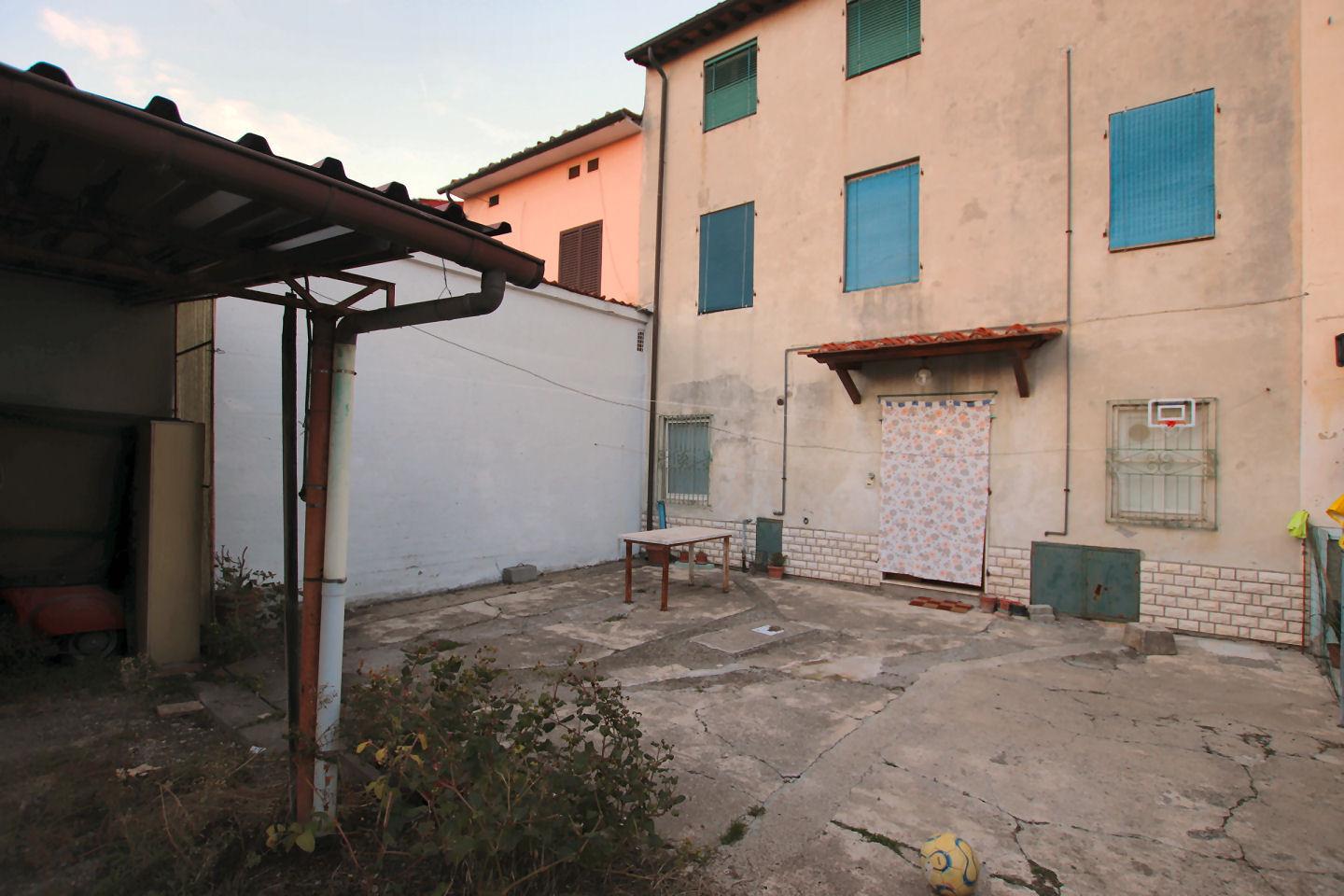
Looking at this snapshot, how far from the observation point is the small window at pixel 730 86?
10.1 metres

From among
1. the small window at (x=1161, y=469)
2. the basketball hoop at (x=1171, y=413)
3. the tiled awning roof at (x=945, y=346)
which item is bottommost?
the small window at (x=1161, y=469)

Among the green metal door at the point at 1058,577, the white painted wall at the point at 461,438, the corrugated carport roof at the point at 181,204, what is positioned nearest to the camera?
the corrugated carport roof at the point at 181,204

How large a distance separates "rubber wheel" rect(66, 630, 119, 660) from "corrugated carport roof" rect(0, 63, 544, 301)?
273 centimetres

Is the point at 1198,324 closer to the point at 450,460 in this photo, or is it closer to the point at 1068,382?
the point at 1068,382

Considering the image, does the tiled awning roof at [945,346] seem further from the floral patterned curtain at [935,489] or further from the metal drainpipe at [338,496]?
the metal drainpipe at [338,496]

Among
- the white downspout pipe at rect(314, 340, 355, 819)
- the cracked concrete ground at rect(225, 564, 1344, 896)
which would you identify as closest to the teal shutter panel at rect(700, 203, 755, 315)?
the cracked concrete ground at rect(225, 564, 1344, 896)

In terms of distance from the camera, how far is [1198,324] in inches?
263

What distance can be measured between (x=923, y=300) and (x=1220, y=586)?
4.26m

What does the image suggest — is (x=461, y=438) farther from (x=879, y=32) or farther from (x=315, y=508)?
(x=879, y=32)

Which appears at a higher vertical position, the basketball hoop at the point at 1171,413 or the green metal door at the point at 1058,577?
the basketball hoop at the point at 1171,413

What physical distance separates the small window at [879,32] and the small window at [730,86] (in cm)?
155

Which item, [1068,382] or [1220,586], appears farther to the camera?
[1068,382]

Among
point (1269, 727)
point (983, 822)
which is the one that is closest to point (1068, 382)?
point (1269, 727)

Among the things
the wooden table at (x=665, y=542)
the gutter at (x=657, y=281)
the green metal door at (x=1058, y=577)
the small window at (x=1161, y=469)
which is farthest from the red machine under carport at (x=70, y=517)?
the small window at (x=1161, y=469)
